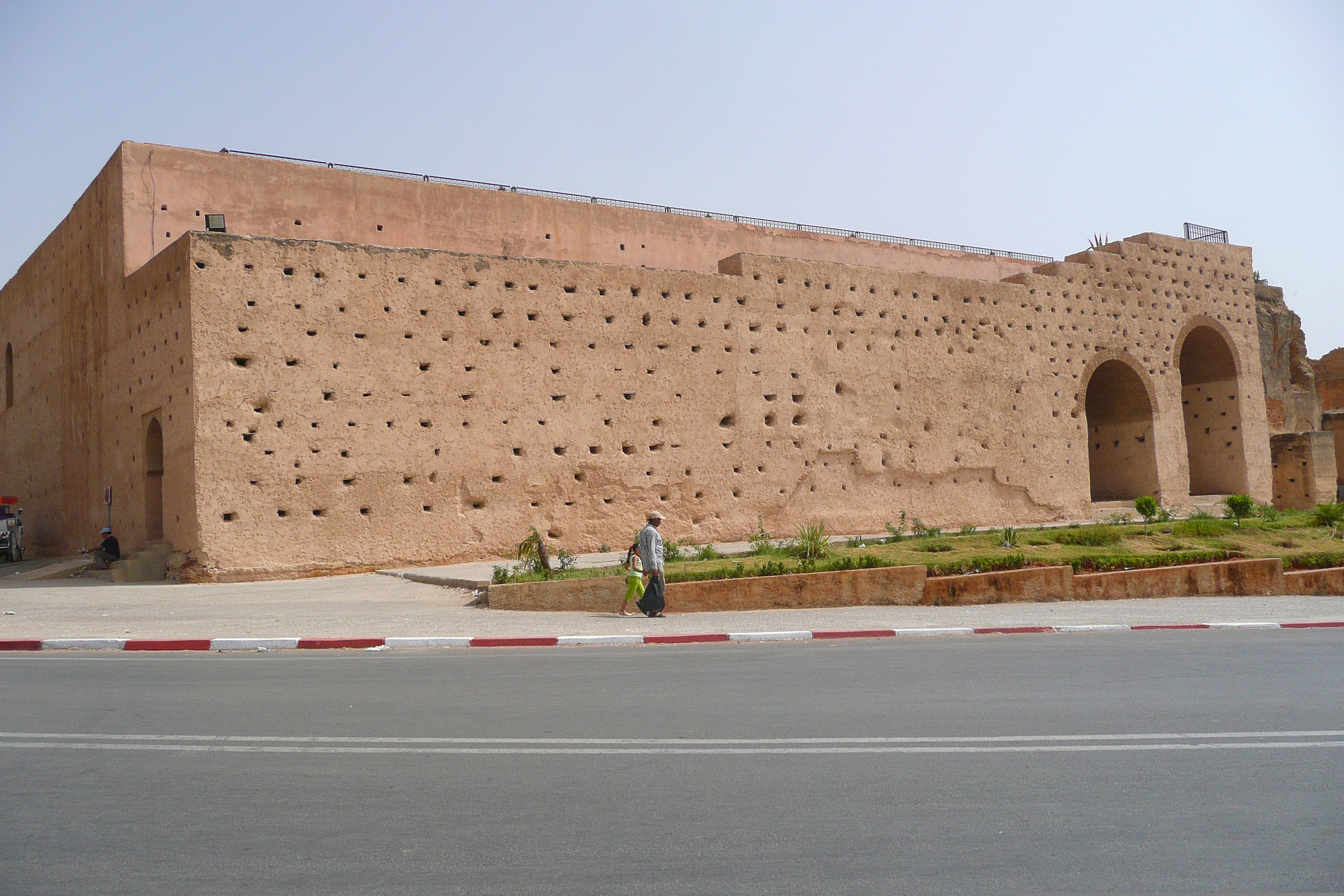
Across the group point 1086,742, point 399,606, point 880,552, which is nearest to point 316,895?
point 1086,742

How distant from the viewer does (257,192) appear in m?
17.9

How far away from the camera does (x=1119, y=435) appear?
2598 cm

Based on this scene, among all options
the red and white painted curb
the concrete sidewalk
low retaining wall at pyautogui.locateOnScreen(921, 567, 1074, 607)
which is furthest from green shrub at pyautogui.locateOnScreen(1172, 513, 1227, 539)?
the red and white painted curb

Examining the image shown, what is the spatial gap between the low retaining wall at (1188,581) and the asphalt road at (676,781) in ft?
19.2

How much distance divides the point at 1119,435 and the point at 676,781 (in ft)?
80.7

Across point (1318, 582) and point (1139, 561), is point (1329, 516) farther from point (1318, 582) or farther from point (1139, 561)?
point (1139, 561)

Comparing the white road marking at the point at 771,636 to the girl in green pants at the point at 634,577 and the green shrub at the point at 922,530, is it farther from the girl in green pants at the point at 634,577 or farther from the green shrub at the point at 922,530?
the green shrub at the point at 922,530

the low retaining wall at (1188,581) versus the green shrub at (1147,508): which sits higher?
the green shrub at (1147,508)

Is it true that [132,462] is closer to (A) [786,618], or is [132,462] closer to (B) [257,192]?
(B) [257,192]

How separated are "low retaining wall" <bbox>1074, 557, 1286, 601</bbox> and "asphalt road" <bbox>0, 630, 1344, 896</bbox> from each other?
5.85m

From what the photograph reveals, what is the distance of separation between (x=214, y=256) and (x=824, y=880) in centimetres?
1452

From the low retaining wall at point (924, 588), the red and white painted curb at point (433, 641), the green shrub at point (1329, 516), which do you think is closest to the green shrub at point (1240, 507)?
the green shrub at point (1329, 516)

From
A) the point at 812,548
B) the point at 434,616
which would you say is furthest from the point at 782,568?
the point at 434,616

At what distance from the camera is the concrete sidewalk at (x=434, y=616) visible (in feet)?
32.1
